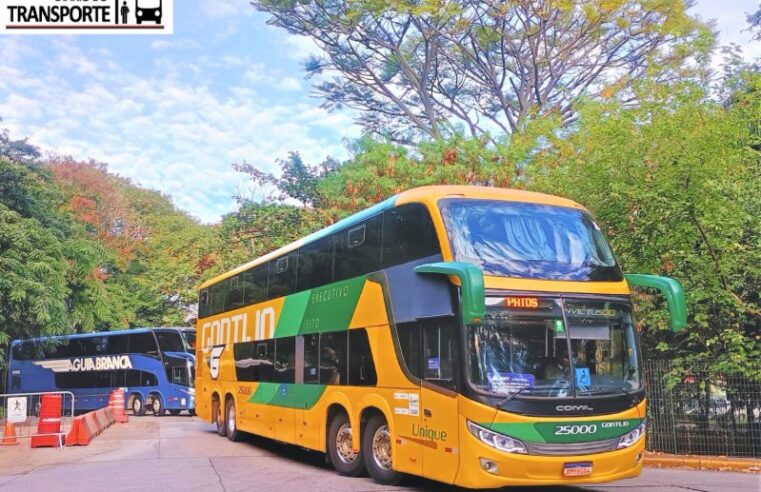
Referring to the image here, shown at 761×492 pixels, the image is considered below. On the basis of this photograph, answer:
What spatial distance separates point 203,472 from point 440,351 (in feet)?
16.1

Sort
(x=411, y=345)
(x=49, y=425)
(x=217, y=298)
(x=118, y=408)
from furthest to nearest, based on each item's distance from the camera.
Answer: (x=118, y=408)
(x=217, y=298)
(x=49, y=425)
(x=411, y=345)

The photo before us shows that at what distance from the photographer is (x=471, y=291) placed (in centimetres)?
755

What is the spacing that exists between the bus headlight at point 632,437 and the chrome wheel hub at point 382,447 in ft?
9.76

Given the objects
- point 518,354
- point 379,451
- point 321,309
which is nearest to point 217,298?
point 321,309

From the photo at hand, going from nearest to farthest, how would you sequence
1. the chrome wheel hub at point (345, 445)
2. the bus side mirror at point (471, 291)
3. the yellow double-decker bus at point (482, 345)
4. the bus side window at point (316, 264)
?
the bus side mirror at point (471, 291)
the yellow double-decker bus at point (482, 345)
the chrome wheel hub at point (345, 445)
the bus side window at point (316, 264)

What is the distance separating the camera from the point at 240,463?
12.9 metres

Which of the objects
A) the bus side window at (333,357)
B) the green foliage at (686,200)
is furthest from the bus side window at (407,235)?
the green foliage at (686,200)

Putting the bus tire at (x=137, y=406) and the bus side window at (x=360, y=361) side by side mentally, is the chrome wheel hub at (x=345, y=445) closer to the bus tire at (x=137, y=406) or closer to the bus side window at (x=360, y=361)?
the bus side window at (x=360, y=361)

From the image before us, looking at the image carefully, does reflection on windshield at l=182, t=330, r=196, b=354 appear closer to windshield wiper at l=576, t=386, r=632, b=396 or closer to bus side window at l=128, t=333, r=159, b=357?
bus side window at l=128, t=333, r=159, b=357

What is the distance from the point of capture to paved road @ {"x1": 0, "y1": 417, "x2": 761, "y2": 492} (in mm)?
10016

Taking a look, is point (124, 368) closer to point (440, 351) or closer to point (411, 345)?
point (411, 345)

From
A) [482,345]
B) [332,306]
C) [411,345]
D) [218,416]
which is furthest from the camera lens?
[218,416]

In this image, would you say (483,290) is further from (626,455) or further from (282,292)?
(282,292)

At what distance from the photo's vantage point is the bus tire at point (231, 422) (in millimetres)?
17078
